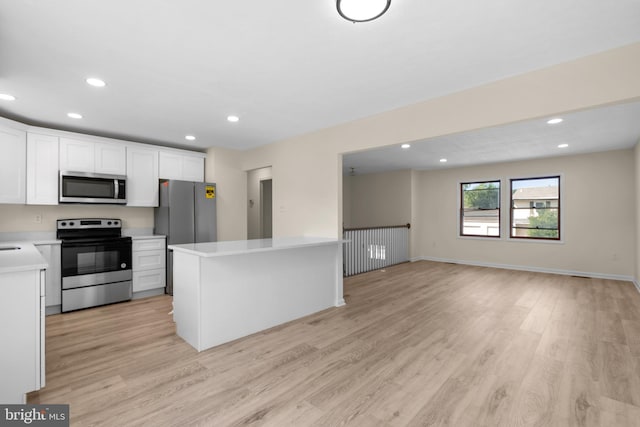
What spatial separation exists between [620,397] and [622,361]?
0.72m

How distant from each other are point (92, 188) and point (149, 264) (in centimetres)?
133

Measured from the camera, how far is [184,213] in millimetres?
4832

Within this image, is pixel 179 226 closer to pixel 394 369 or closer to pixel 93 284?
pixel 93 284

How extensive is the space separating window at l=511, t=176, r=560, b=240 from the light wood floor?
270cm

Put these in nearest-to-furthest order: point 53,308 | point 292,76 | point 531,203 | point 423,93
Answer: point 292,76, point 423,93, point 53,308, point 531,203

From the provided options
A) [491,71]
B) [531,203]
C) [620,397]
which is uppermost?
[491,71]

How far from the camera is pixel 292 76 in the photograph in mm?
2656

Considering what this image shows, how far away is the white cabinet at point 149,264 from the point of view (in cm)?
449

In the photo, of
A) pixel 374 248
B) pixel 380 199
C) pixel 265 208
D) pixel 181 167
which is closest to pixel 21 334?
pixel 181 167

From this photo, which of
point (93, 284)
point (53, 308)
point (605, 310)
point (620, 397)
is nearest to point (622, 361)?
point (620, 397)

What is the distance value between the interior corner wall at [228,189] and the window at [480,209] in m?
5.51

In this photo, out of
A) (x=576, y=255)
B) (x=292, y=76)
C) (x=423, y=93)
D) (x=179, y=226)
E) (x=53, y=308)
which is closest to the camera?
(x=292, y=76)

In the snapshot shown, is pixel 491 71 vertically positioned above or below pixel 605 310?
above

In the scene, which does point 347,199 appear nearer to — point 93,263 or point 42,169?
point 93,263
